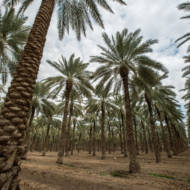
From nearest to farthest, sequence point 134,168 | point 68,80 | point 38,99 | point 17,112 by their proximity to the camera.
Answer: point 17,112 → point 134,168 → point 68,80 → point 38,99

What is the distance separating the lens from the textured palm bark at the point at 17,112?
84.8 inches

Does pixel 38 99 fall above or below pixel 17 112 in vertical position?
above

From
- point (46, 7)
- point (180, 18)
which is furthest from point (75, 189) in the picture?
point (180, 18)

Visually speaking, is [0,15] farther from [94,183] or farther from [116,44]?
[94,183]

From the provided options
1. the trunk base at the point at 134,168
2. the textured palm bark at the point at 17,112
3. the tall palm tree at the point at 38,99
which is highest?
the tall palm tree at the point at 38,99

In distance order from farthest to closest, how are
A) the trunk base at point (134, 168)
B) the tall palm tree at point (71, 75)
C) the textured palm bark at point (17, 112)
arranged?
the tall palm tree at point (71, 75)
the trunk base at point (134, 168)
the textured palm bark at point (17, 112)

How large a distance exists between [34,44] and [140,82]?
11633 mm

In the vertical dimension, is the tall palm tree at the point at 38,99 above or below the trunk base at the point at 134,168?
above

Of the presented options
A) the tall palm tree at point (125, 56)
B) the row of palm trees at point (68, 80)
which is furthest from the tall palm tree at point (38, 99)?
the tall palm tree at point (125, 56)

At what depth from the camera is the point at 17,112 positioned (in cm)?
260

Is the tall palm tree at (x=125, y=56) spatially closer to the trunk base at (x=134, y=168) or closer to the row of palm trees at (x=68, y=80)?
the row of palm trees at (x=68, y=80)

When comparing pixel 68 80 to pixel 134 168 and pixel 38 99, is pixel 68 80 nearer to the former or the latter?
pixel 38 99

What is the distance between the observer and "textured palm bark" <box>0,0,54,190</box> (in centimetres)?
215

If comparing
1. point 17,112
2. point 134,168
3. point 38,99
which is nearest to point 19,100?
point 17,112
